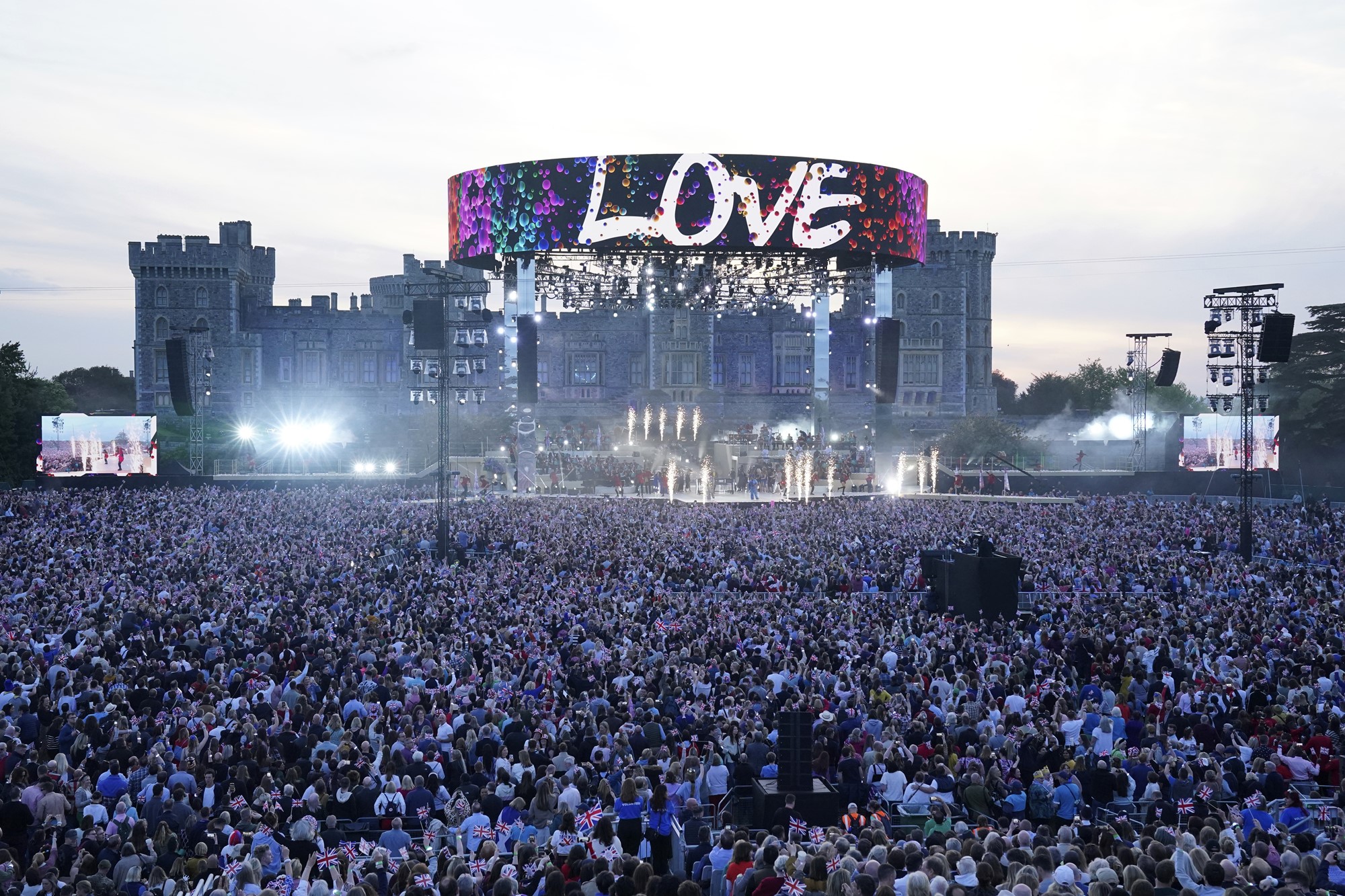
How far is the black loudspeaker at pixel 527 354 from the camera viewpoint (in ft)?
156

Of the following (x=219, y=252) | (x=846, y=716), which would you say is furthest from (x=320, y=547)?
(x=219, y=252)

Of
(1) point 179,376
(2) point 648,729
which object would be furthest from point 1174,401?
(2) point 648,729

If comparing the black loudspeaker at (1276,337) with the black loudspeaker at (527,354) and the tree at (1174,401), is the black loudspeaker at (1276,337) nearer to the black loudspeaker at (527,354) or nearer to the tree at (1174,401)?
the black loudspeaker at (527,354)

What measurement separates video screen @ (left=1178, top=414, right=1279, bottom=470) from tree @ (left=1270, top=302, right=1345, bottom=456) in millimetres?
9069

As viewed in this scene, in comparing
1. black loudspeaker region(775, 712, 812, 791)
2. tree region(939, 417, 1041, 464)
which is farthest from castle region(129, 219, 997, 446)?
black loudspeaker region(775, 712, 812, 791)

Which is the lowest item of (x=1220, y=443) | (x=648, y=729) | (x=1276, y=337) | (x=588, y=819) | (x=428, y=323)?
→ (x=588, y=819)

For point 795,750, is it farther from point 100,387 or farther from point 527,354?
point 100,387

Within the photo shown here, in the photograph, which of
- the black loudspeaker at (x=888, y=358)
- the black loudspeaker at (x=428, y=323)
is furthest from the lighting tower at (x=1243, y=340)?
the black loudspeaker at (x=428, y=323)

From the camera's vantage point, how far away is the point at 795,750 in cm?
1066

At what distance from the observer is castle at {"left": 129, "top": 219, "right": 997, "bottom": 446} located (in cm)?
7050

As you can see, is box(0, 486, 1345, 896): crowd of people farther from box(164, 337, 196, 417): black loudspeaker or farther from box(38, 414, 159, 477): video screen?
box(38, 414, 159, 477): video screen

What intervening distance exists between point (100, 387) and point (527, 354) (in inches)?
2714

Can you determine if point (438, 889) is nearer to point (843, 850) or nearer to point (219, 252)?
point (843, 850)

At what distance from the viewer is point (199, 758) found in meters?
11.5
